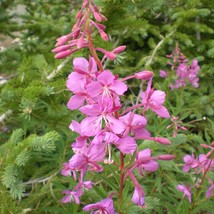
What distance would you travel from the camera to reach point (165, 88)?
3.76 meters

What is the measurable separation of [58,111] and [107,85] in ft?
2.90

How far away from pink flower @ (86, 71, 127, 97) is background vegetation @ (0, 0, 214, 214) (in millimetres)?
421

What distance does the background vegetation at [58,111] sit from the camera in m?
1.70

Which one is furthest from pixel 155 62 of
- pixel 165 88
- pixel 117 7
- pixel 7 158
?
pixel 7 158

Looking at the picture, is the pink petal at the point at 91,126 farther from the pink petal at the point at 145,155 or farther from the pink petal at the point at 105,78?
the pink petal at the point at 145,155

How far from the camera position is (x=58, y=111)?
81.3 inches

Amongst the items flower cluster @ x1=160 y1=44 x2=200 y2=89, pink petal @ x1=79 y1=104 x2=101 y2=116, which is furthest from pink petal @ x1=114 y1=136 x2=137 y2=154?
flower cluster @ x1=160 y1=44 x2=200 y2=89

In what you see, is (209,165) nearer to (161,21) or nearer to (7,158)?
(7,158)

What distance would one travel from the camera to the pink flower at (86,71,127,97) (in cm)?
122

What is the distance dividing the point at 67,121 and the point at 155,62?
2.54m

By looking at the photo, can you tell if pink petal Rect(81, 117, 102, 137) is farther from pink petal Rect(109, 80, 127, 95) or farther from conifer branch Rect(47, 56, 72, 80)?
conifer branch Rect(47, 56, 72, 80)

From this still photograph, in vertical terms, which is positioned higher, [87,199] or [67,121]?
[67,121]

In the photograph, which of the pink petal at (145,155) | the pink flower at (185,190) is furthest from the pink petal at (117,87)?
the pink flower at (185,190)

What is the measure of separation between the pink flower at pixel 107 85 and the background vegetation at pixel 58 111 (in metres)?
0.42
